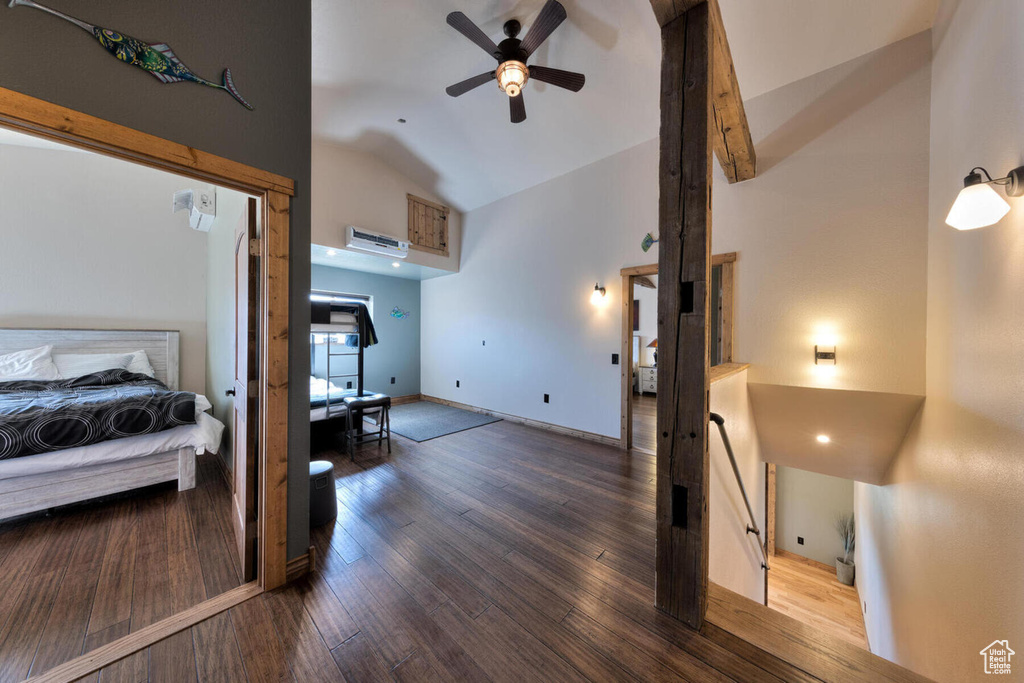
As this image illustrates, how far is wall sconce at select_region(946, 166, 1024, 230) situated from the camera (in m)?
1.21

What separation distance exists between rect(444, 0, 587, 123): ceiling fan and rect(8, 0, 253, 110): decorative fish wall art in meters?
1.74

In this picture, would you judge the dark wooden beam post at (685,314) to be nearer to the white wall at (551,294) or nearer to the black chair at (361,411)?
the white wall at (551,294)

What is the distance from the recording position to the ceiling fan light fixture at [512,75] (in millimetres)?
2574

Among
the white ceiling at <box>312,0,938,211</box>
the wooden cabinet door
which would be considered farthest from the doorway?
the wooden cabinet door

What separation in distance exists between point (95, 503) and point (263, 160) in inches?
123

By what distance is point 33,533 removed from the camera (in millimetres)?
2139

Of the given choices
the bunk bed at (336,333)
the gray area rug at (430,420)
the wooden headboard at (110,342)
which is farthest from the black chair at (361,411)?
the wooden headboard at (110,342)

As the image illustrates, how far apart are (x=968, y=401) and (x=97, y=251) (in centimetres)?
766

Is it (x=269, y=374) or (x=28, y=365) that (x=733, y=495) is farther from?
(x=28, y=365)

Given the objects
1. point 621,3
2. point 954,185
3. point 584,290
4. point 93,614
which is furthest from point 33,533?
point 954,185

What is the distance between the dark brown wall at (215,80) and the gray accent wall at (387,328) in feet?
13.7

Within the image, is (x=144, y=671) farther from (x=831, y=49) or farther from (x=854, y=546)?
(x=854, y=546)

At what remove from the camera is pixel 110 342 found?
388 centimetres

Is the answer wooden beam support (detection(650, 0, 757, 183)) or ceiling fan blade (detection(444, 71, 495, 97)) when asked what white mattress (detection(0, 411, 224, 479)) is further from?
wooden beam support (detection(650, 0, 757, 183))
